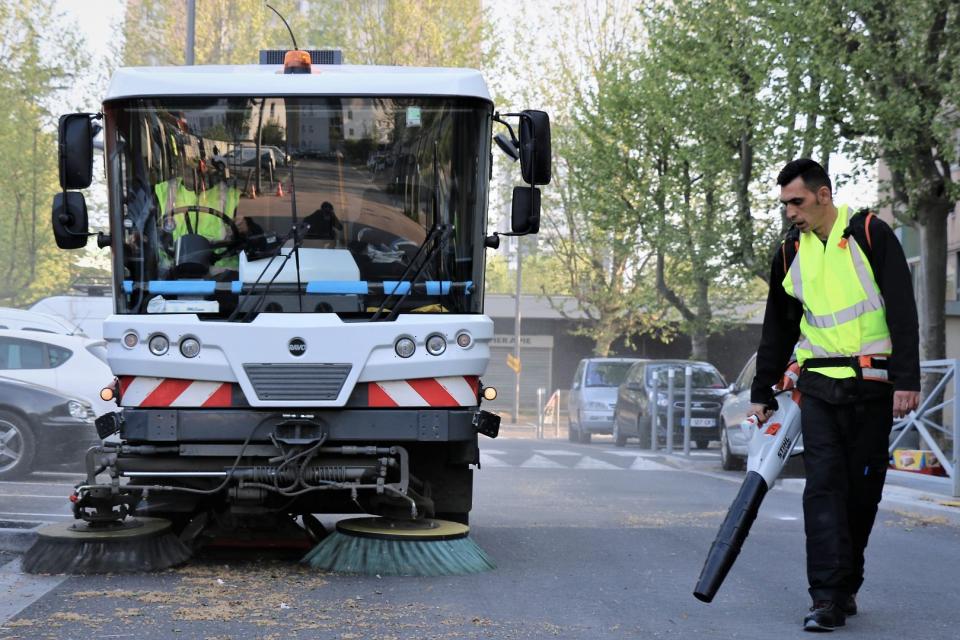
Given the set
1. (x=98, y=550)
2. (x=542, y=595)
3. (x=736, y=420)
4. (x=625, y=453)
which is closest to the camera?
(x=542, y=595)

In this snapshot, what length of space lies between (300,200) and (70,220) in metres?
1.26

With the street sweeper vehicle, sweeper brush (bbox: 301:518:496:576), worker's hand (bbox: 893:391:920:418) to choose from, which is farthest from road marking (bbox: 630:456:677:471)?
worker's hand (bbox: 893:391:920:418)

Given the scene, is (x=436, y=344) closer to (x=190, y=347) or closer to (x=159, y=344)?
(x=190, y=347)

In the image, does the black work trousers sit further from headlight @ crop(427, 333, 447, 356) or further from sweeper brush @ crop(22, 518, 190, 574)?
sweeper brush @ crop(22, 518, 190, 574)

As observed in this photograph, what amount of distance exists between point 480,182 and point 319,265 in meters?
1.03

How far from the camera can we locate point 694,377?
2750 cm

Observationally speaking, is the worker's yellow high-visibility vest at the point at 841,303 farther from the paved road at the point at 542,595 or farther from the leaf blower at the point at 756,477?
the paved road at the point at 542,595

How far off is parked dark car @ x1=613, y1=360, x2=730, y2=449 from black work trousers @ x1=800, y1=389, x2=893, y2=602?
19361 millimetres

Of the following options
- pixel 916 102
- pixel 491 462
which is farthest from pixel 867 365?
pixel 491 462

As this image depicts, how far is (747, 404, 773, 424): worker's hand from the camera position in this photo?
6.69 metres

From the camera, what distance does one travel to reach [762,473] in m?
6.47

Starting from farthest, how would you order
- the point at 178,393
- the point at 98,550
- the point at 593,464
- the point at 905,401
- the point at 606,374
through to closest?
the point at 606,374 → the point at 593,464 → the point at 178,393 → the point at 98,550 → the point at 905,401

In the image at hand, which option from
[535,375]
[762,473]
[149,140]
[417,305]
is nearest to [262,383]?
[417,305]

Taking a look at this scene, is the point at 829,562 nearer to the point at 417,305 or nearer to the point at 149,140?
the point at 417,305
